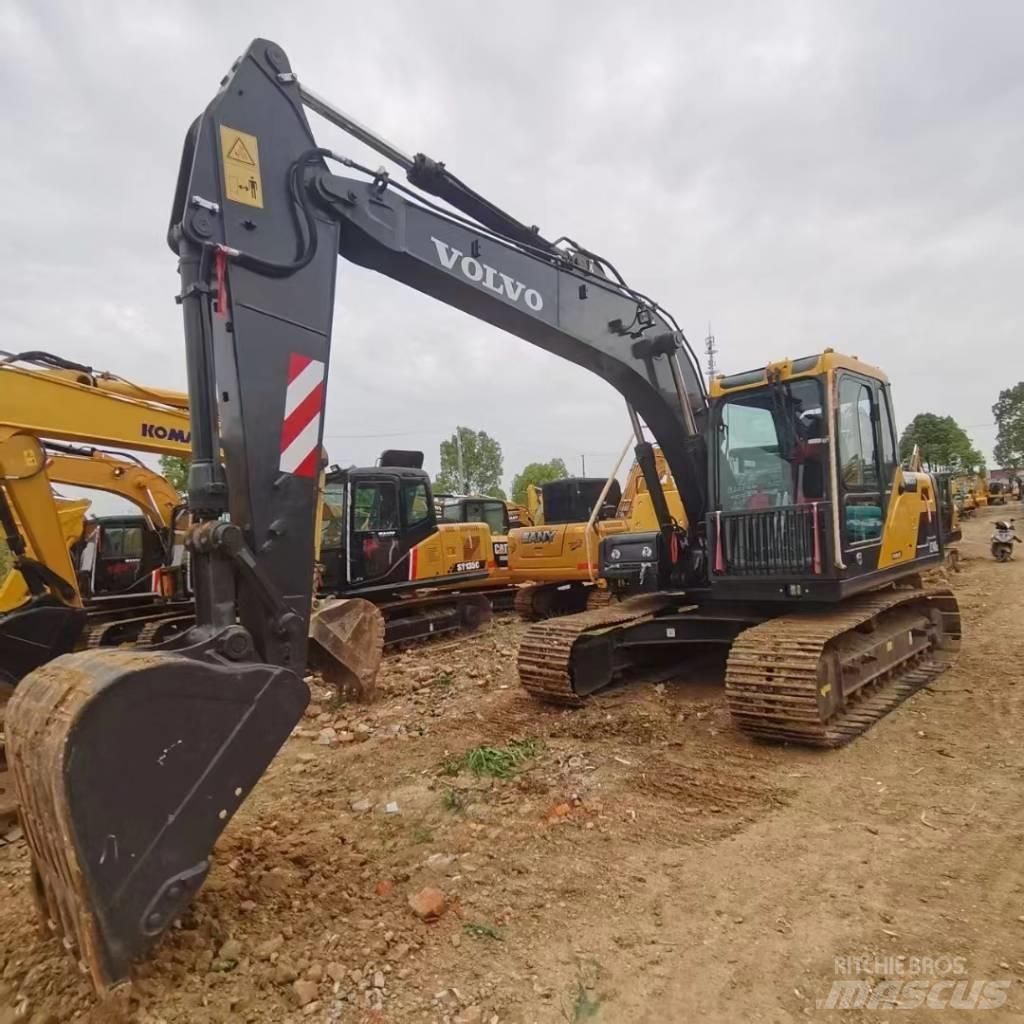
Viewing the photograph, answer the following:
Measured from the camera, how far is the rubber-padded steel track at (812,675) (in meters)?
4.79

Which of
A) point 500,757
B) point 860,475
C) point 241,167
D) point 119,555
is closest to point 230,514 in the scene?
point 241,167

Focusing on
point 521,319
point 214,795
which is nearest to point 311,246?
point 521,319

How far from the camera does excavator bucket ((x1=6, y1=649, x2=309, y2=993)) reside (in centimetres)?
222

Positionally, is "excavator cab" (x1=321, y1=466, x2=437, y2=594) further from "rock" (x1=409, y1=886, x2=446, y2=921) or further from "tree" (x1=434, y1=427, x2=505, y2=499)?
"tree" (x1=434, y1=427, x2=505, y2=499)

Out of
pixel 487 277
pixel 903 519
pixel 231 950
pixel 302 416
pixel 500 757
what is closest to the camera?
pixel 231 950

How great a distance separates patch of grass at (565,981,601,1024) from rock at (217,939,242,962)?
1185mm

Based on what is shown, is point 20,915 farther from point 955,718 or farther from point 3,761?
point 955,718

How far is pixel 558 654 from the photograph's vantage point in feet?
19.4

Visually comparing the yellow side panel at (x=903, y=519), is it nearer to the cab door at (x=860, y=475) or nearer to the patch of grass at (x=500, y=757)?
the cab door at (x=860, y=475)

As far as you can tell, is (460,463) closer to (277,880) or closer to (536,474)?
(536,474)

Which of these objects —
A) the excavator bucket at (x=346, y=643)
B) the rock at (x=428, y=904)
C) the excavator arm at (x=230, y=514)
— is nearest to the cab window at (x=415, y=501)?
the excavator bucket at (x=346, y=643)

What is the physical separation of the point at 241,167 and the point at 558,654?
4061mm

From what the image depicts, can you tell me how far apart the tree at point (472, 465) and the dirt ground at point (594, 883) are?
47453 mm

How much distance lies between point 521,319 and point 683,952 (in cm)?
355
